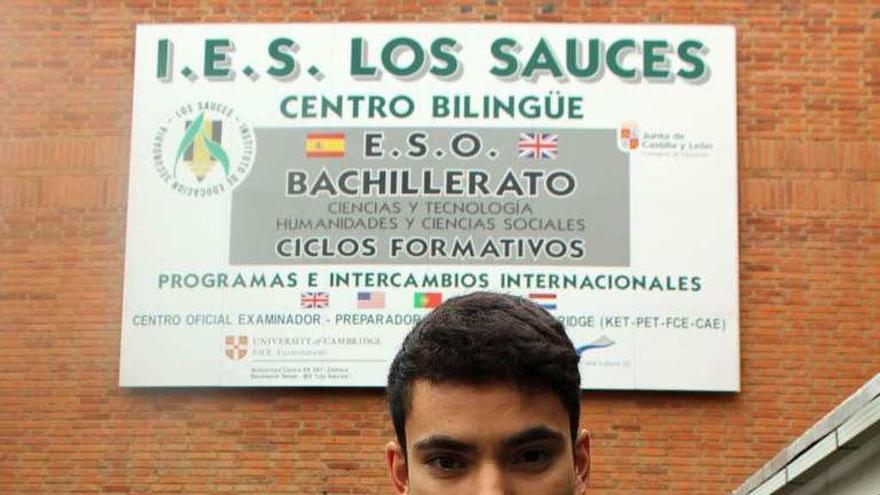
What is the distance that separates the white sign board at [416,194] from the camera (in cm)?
1558

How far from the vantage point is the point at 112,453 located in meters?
15.8

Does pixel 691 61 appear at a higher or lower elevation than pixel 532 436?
higher

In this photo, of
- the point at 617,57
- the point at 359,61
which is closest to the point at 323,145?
the point at 359,61

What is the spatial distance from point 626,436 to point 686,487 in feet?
2.42

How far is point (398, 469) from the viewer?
321 centimetres

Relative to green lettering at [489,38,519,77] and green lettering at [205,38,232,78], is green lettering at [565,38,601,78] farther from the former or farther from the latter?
green lettering at [205,38,232,78]

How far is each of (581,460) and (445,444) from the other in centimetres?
29

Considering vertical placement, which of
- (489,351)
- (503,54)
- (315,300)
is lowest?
(489,351)

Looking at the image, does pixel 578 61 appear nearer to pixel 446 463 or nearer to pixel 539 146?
pixel 539 146

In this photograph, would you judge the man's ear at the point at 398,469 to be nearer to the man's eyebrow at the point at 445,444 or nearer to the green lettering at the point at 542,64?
the man's eyebrow at the point at 445,444

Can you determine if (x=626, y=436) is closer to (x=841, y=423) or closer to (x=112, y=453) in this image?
(x=112, y=453)

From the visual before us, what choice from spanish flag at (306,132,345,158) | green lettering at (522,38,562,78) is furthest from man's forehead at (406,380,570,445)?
green lettering at (522,38,562,78)

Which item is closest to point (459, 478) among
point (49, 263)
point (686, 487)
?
point (686, 487)

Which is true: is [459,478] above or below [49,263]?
below
